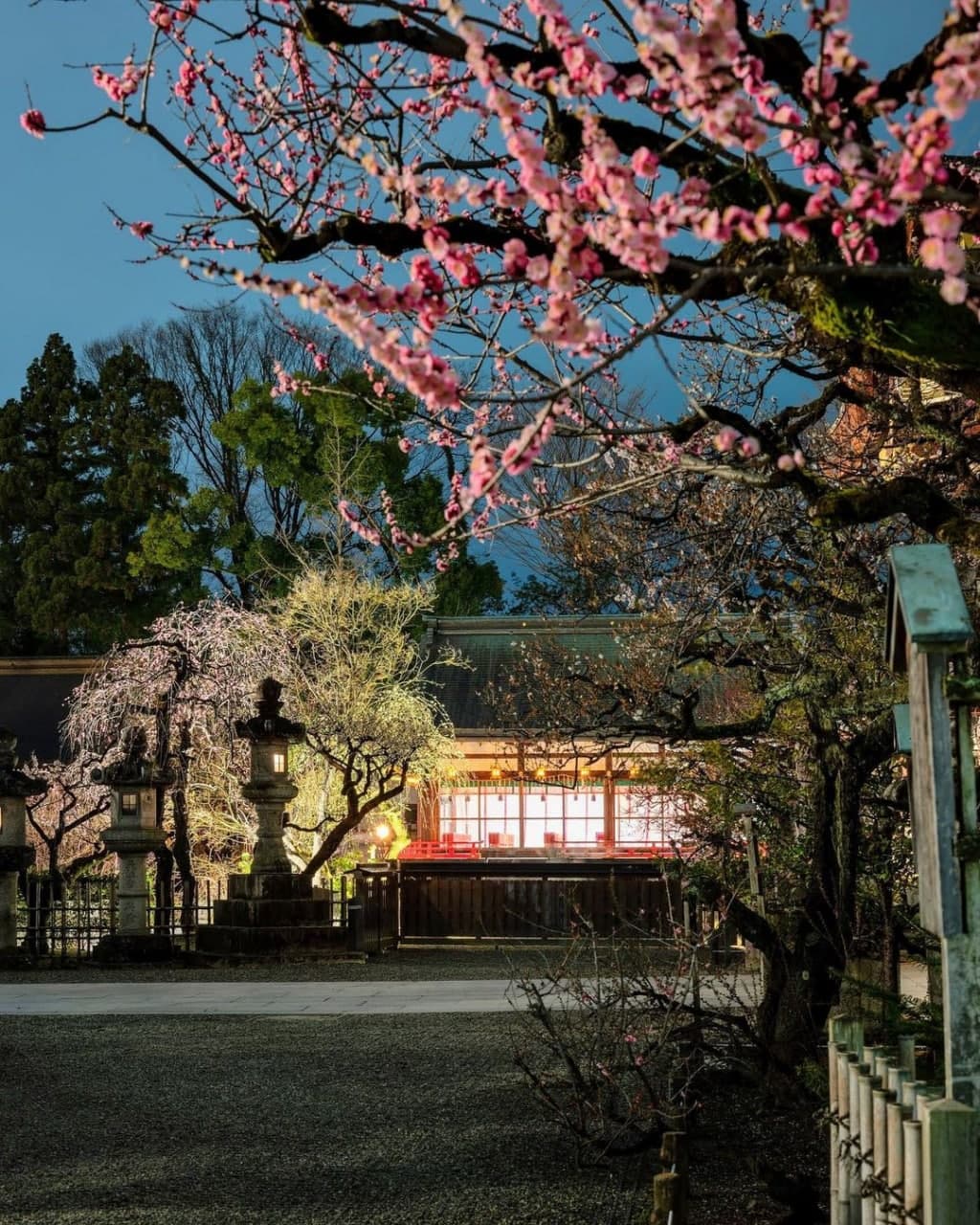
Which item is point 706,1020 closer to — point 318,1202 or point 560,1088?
point 560,1088

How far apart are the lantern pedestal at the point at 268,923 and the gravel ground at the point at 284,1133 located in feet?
20.2

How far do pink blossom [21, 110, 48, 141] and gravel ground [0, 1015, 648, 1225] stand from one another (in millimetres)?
4462

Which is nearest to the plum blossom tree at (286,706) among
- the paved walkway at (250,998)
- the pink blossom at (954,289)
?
the paved walkway at (250,998)

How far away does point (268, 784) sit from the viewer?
1886cm

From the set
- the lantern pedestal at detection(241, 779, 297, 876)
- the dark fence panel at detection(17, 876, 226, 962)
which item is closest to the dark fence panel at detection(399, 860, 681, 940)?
the lantern pedestal at detection(241, 779, 297, 876)

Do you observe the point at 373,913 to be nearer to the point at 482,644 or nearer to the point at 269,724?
the point at 269,724

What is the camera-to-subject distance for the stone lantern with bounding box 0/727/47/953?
61.4 feet

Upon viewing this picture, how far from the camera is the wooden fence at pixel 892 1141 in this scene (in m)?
3.61

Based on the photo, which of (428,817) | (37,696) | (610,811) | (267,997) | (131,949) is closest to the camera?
(267,997)

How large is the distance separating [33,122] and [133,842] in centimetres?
1385

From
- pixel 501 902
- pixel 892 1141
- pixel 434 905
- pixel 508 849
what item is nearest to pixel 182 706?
pixel 434 905

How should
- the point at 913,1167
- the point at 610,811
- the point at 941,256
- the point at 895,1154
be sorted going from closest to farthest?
1. the point at 941,256
2. the point at 913,1167
3. the point at 895,1154
4. the point at 610,811

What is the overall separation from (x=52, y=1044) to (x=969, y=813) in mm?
9494

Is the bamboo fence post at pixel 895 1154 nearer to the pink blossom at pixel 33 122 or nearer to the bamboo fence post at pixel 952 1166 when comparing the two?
the bamboo fence post at pixel 952 1166
